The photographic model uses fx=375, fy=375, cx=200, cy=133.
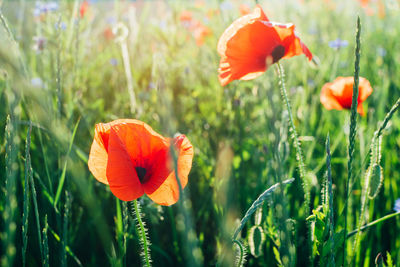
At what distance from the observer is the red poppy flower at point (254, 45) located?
2.37ft

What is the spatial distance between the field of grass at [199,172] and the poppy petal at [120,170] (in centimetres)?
3


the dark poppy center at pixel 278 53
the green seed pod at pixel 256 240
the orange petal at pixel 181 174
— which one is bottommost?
the green seed pod at pixel 256 240

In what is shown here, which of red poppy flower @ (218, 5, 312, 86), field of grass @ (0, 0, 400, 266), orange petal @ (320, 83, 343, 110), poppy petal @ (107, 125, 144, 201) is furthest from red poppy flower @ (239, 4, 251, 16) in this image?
poppy petal @ (107, 125, 144, 201)

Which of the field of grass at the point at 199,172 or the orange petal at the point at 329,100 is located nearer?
the field of grass at the point at 199,172

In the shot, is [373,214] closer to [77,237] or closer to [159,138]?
[159,138]

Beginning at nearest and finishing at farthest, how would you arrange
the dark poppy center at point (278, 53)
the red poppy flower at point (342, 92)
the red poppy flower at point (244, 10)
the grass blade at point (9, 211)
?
the grass blade at point (9, 211), the dark poppy center at point (278, 53), the red poppy flower at point (342, 92), the red poppy flower at point (244, 10)

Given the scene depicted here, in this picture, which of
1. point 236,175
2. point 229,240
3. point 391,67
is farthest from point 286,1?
point 229,240

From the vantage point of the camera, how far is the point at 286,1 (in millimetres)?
1853

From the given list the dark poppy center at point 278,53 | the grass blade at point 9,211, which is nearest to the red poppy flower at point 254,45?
the dark poppy center at point 278,53


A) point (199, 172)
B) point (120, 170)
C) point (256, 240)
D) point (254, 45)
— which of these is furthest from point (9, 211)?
point (199, 172)

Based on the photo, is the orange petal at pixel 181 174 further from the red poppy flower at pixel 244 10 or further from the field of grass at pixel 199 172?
the red poppy flower at pixel 244 10

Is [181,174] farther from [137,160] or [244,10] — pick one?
[244,10]

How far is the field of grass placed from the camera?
53cm

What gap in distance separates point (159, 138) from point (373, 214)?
632 mm
